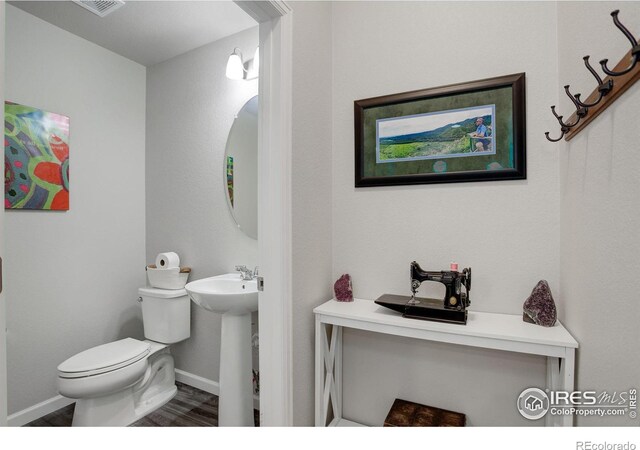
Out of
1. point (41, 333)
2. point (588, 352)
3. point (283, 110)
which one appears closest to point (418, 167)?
point (283, 110)

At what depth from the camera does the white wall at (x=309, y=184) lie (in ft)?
4.81

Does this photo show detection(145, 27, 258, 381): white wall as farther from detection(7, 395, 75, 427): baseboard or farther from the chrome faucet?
detection(7, 395, 75, 427): baseboard

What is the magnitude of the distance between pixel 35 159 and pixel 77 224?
1.63ft

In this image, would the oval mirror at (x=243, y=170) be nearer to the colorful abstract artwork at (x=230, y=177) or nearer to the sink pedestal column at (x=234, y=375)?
the colorful abstract artwork at (x=230, y=177)

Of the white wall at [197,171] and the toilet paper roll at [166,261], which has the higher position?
the white wall at [197,171]

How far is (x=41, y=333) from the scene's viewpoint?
2.12 m

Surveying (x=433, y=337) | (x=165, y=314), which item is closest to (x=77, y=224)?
(x=165, y=314)

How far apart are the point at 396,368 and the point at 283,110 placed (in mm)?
1410

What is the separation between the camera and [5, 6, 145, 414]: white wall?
6.64 ft

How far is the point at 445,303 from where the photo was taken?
139cm

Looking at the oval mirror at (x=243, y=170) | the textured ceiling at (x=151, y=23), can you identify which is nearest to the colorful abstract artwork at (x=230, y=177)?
the oval mirror at (x=243, y=170)

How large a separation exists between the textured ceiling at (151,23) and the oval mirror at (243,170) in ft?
1.88

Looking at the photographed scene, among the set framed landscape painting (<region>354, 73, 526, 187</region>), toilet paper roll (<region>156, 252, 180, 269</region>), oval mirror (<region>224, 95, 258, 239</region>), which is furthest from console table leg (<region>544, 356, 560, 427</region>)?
toilet paper roll (<region>156, 252, 180, 269</region>)
